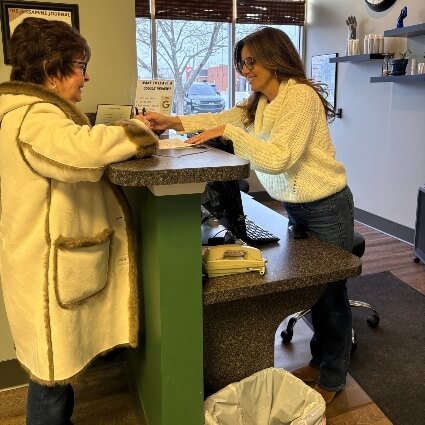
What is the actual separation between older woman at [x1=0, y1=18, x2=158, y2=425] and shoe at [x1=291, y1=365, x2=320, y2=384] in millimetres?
1031

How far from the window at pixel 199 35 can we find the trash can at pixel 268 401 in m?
3.96

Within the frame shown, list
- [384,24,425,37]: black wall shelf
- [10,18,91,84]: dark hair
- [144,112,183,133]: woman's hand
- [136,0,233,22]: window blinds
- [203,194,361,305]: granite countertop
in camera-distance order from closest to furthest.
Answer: [10,18,91,84]: dark hair
[203,194,361,305]: granite countertop
[144,112,183,133]: woman's hand
[384,24,425,37]: black wall shelf
[136,0,233,22]: window blinds

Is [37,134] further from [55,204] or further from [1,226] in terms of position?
[1,226]

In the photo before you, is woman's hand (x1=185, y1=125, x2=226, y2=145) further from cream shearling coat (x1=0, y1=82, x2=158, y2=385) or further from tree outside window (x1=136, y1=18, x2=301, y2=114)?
tree outside window (x1=136, y1=18, x2=301, y2=114)

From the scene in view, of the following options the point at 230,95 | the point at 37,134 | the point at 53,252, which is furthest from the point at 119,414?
the point at 230,95

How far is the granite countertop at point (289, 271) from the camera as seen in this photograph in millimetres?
1264

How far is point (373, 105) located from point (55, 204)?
3.81 metres

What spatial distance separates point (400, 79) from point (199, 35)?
240 cm

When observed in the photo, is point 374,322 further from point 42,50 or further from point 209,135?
point 42,50

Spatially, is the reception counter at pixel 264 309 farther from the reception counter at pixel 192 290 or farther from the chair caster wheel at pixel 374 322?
the chair caster wheel at pixel 374 322

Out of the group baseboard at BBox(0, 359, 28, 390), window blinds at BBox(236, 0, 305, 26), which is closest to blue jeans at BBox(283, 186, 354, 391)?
Result: baseboard at BBox(0, 359, 28, 390)

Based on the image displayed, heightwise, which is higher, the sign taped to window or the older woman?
the sign taped to window

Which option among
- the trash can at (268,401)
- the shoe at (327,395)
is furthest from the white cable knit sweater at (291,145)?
the shoe at (327,395)

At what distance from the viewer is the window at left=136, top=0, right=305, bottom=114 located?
4.86 metres
